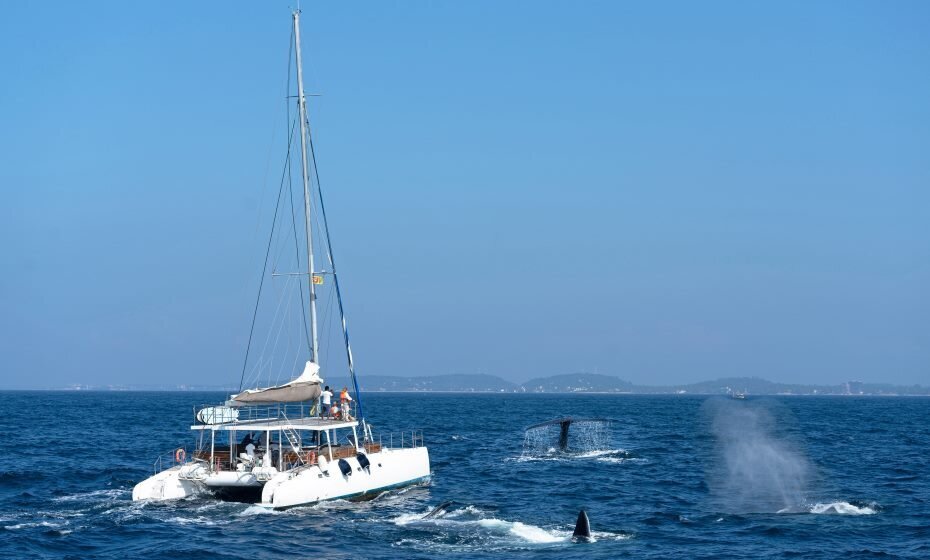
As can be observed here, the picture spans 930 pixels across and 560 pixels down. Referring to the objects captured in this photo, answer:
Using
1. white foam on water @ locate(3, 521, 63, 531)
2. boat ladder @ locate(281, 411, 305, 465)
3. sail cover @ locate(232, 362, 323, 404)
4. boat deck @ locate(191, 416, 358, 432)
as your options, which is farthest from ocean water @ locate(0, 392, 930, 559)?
sail cover @ locate(232, 362, 323, 404)

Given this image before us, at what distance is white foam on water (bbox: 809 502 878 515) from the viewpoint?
40.5 metres

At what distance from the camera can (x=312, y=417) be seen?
44500 mm

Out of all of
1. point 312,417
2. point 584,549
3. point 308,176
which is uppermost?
point 308,176

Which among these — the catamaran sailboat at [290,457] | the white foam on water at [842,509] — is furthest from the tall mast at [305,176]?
the white foam on water at [842,509]

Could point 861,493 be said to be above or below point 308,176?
below

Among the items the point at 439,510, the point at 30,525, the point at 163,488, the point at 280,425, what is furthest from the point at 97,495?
the point at 439,510

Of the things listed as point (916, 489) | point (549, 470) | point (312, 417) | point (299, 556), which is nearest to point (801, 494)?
point (916, 489)

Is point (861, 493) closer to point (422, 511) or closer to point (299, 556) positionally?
point (422, 511)

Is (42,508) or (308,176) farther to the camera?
(308,176)

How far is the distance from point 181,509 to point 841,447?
171 ft

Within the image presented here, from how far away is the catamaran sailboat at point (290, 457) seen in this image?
128 ft

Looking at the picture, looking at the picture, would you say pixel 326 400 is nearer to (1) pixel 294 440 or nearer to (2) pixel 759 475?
(1) pixel 294 440

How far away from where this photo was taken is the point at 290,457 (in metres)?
41.6

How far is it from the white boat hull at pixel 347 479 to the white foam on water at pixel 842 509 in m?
16.3
